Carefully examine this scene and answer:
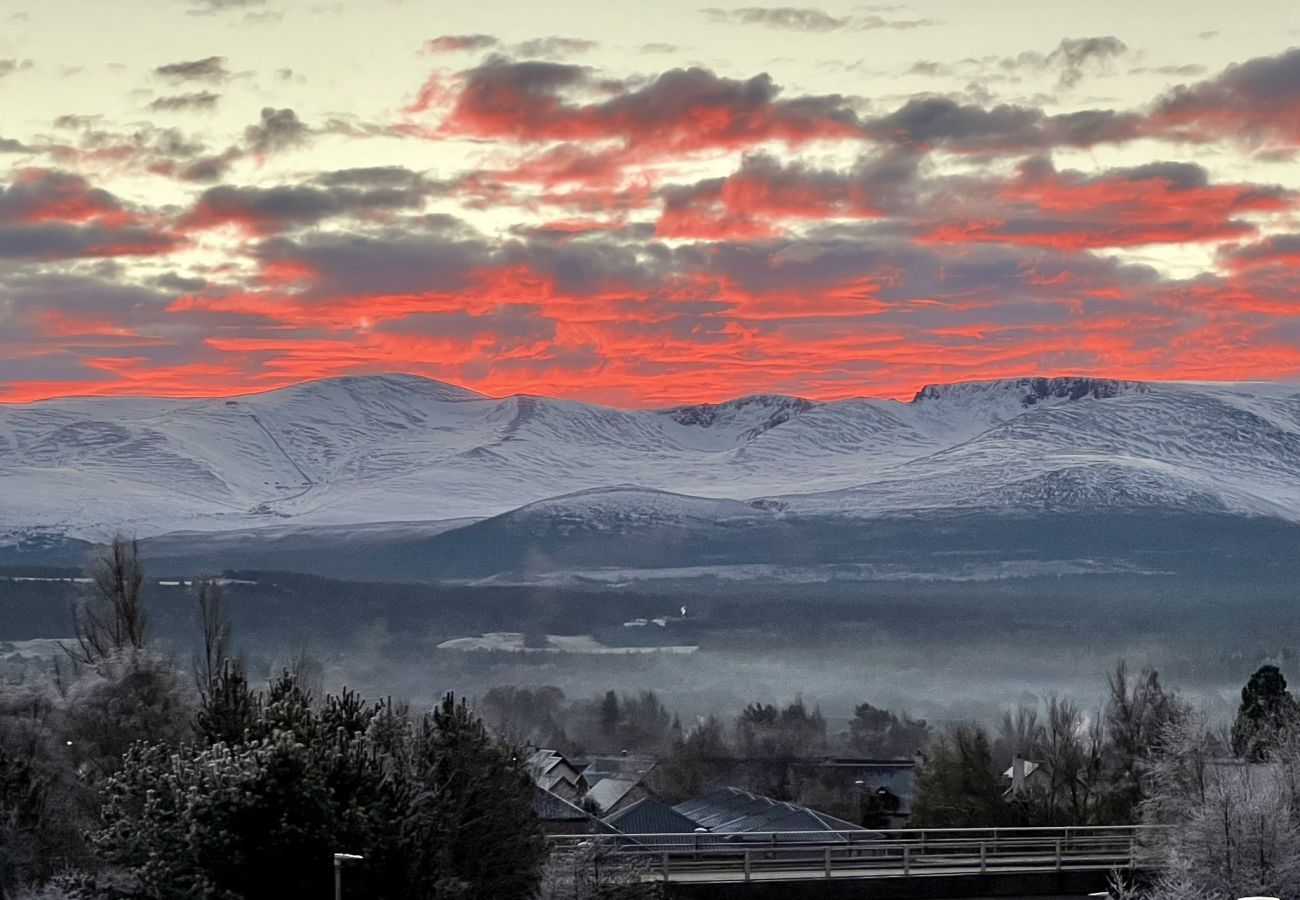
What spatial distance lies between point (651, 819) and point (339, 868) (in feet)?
262

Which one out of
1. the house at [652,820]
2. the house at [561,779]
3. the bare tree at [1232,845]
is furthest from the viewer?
the house at [561,779]

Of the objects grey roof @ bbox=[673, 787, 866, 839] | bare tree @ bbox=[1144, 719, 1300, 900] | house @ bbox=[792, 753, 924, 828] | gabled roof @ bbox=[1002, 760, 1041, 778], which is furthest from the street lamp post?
house @ bbox=[792, 753, 924, 828]

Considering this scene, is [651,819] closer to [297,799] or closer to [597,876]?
[597,876]

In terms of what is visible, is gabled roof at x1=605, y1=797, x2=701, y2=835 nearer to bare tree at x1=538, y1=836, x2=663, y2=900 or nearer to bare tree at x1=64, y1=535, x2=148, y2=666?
bare tree at x1=64, y1=535, x2=148, y2=666

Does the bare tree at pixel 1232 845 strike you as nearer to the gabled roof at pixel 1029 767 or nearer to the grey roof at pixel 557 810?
the grey roof at pixel 557 810

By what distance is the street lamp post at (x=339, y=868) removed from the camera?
1521 inches

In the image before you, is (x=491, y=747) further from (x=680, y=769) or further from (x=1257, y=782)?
(x=680, y=769)

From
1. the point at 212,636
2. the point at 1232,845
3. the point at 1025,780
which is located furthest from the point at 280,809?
the point at 1025,780

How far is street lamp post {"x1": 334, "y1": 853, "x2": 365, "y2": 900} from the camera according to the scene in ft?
127

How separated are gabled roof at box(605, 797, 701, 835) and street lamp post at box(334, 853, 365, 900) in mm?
71034

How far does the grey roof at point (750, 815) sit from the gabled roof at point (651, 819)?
1.36 metres

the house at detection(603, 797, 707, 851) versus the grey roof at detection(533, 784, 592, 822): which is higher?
the grey roof at detection(533, 784, 592, 822)

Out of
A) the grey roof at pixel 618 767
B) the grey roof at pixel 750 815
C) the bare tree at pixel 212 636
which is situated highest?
the bare tree at pixel 212 636

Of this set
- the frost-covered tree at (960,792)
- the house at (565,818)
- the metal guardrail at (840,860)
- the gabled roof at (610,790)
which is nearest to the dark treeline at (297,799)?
the metal guardrail at (840,860)
